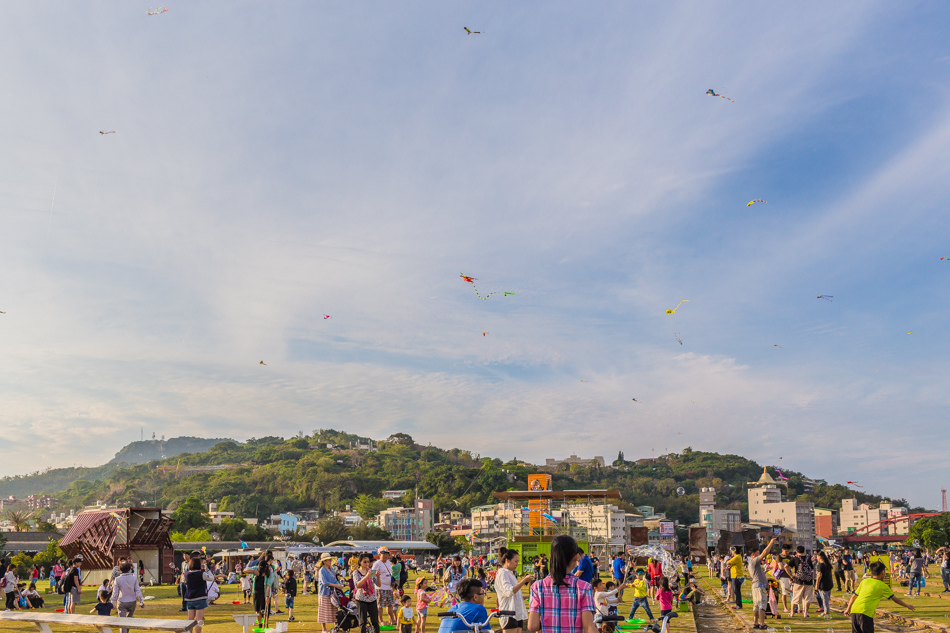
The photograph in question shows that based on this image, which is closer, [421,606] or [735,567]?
[421,606]

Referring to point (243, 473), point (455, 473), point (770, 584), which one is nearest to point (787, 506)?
point (455, 473)

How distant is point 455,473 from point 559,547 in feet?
487

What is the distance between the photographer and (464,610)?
20.2 feet

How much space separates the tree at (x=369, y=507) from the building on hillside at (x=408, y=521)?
11.1 ft

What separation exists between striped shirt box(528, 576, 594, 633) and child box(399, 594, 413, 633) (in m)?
7.19

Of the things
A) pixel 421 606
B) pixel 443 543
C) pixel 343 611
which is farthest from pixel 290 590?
pixel 443 543

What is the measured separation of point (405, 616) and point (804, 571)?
895 centimetres

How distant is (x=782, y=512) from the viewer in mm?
137750

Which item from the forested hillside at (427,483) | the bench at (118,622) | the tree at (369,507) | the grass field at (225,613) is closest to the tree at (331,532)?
the tree at (369,507)

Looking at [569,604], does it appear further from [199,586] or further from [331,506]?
[331,506]

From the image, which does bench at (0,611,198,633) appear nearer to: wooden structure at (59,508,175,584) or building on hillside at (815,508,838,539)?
wooden structure at (59,508,175,584)

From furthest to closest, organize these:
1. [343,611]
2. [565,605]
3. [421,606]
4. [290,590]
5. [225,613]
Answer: [225,613], [290,590], [421,606], [343,611], [565,605]

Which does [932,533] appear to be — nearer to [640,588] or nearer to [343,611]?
[640,588]

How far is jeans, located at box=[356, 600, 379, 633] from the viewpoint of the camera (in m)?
11.9
